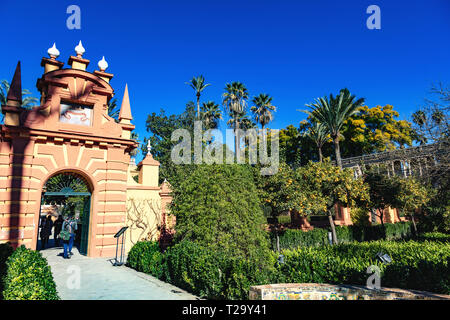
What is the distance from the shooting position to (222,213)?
8.69 metres

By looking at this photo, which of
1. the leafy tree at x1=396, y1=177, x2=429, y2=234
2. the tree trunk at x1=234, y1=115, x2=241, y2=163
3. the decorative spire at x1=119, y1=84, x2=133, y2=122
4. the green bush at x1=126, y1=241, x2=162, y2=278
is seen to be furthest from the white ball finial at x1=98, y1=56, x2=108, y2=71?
the leafy tree at x1=396, y1=177, x2=429, y2=234

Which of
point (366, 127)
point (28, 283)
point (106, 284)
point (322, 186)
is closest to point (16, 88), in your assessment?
point (106, 284)

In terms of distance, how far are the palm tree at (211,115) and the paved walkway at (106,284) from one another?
24882 millimetres

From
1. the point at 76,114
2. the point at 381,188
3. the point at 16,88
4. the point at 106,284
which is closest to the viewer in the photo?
→ the point at 106,284

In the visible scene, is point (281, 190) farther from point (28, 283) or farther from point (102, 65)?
point (28, 283)

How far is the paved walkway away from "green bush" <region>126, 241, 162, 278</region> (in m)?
0.24

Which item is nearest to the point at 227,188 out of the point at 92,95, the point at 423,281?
the point at 423,281

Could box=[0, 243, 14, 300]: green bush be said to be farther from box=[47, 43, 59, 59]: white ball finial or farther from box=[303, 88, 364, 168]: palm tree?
box=[303, 88, 364, 168]: palm tree

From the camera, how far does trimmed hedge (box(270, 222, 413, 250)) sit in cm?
1783

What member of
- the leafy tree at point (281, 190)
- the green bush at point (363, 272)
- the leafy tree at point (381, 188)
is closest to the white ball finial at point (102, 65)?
the leafy tree at point (281, 190)

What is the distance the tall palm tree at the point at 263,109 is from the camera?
3369 centimetres

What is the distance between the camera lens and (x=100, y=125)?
13.2 m

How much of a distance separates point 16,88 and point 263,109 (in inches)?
1032

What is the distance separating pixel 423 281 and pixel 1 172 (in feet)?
48.4
